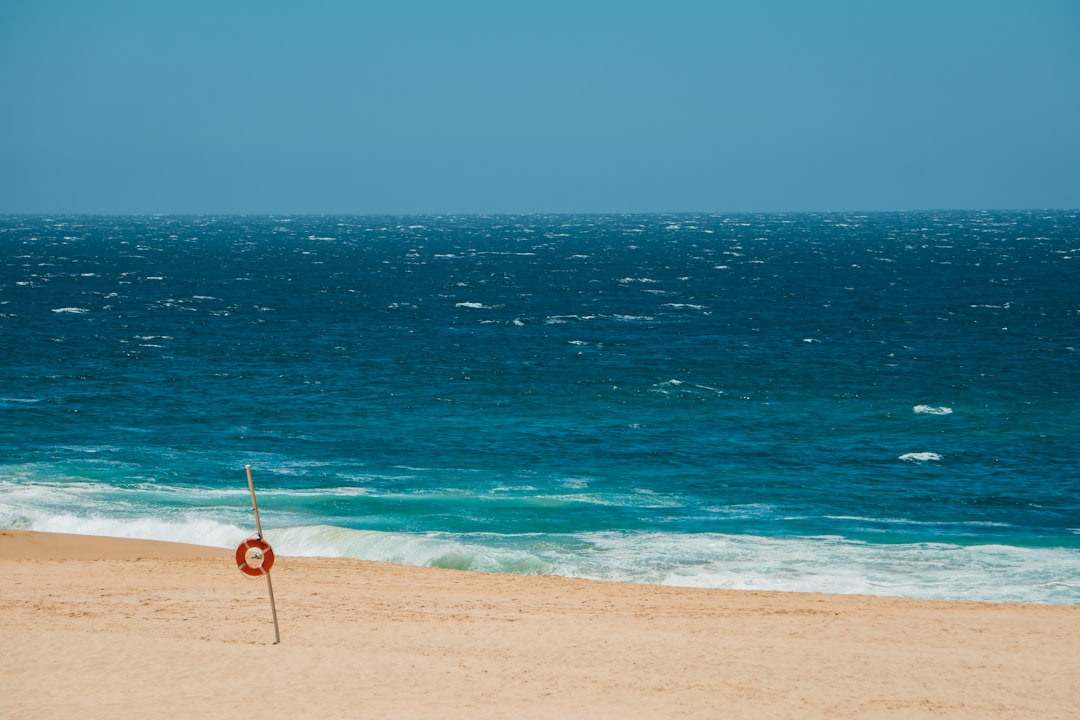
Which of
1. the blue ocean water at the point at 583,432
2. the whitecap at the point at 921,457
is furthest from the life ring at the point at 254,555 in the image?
the whitecap at the point at 921,457

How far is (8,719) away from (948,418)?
38.3 m

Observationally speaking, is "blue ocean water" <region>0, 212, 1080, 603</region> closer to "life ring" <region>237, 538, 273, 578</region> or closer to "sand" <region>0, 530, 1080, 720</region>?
"sand" <region>0, 530, 1080, 720</region>

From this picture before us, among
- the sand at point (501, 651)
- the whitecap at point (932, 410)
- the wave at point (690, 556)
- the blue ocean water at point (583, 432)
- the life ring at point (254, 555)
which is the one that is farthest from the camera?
the whitecap at point (932, 410)

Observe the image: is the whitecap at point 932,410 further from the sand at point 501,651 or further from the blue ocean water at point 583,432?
the sand at point 501,651

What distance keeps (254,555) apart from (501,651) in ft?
15.7

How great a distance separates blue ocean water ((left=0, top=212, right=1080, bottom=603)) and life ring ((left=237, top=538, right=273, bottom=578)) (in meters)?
9.02

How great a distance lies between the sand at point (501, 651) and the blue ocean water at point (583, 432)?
13.6 ft

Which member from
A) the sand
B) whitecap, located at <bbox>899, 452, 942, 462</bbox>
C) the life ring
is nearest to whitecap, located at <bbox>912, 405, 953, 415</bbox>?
whitecap, located at <bbox>899, 452, 942, 462</bbox>

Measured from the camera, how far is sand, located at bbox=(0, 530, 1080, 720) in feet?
56.7

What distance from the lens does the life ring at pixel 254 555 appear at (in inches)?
750

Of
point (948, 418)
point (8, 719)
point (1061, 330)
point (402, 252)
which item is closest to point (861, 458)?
point (948, 418)

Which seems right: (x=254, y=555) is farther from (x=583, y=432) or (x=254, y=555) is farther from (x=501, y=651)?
(x=583, y=432)

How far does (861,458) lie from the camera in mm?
39594

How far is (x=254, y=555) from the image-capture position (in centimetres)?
2006
